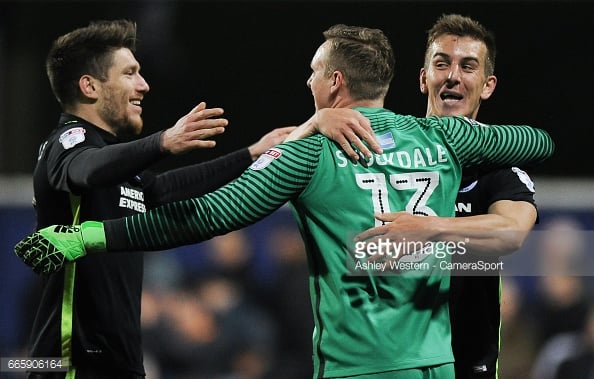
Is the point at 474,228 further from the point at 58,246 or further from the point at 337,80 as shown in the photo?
the point at 58,246

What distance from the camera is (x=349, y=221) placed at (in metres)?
3.33

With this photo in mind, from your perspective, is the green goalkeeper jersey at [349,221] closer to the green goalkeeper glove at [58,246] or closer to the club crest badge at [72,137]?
the green goalkeeper glove at [58,246]

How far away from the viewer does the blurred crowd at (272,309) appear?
22.0ft

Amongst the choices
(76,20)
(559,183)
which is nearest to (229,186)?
(559,183)

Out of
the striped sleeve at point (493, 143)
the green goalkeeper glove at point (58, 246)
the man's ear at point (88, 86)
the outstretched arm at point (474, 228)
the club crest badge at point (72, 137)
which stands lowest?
the outstretched arm at point (474, 228)

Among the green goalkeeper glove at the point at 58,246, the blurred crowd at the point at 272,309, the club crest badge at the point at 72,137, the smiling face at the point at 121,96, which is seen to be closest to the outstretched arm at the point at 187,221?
the green goalkeeper glove at the point at 58,246

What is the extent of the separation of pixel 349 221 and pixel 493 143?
26.9 inches

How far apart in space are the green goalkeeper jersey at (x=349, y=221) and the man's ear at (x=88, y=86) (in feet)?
4.29

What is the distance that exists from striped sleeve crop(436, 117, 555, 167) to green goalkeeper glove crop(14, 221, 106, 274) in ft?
4.44

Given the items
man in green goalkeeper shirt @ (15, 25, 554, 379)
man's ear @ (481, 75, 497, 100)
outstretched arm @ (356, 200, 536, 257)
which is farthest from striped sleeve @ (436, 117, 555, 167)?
man's ear @ (481, 75, 497, 100)

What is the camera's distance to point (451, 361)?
3.40 meters

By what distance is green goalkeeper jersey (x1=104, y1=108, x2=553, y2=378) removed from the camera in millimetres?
3211

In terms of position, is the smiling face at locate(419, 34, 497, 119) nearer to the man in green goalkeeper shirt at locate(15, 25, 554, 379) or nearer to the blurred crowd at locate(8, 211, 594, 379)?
the man in green goalkeeper shirt at locate(15, 25, 554, 379)

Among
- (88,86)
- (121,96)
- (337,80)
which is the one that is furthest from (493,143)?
(88,86)
